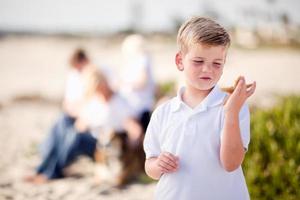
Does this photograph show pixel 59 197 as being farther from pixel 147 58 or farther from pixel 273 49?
Answer: pixel 273 49

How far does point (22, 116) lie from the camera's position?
10875 millimetres

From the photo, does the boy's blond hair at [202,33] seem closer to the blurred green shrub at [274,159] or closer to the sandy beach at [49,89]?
the blurred green shrub at [274,159]

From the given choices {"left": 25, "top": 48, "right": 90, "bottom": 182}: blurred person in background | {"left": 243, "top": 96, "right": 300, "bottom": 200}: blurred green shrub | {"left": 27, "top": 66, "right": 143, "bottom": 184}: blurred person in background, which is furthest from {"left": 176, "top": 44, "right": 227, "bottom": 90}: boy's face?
{"left": 25, "top": 48, "right": 90, "bottom": 182}: blurred person in background

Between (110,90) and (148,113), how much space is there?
→ 661 millimetres

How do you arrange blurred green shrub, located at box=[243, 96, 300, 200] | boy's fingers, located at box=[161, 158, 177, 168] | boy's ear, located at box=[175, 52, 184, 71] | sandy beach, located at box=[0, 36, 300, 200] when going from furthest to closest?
sandy beach, located at box=[0, 36, 300, 200] → blurred green shrub, located at box=[243, 96, 300, 200] → boy's ear, located at box=[175, 52, 184, 71] → boy's fingers, located at box=[161, 158, 177, 168]

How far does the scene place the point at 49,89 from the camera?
15.2m

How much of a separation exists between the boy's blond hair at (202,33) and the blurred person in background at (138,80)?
3945 millimetres

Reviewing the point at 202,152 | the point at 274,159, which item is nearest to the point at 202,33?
the point at 202,152

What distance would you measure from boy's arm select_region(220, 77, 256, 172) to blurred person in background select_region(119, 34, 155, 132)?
4094mm

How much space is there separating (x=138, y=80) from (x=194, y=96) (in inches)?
155

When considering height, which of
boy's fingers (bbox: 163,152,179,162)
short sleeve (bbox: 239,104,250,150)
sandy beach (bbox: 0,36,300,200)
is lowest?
sandy beach (bbox: 0,36,300,200)

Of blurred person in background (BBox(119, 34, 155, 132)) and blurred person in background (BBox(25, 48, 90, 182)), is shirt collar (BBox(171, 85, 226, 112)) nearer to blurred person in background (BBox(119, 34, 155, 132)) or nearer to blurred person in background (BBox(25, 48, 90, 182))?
blurred person in background (BBox(119, 34, 155, 132))

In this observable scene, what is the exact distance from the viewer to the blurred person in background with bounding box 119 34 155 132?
6324 mm

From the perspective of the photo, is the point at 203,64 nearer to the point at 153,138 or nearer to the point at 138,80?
the point at 153,138
